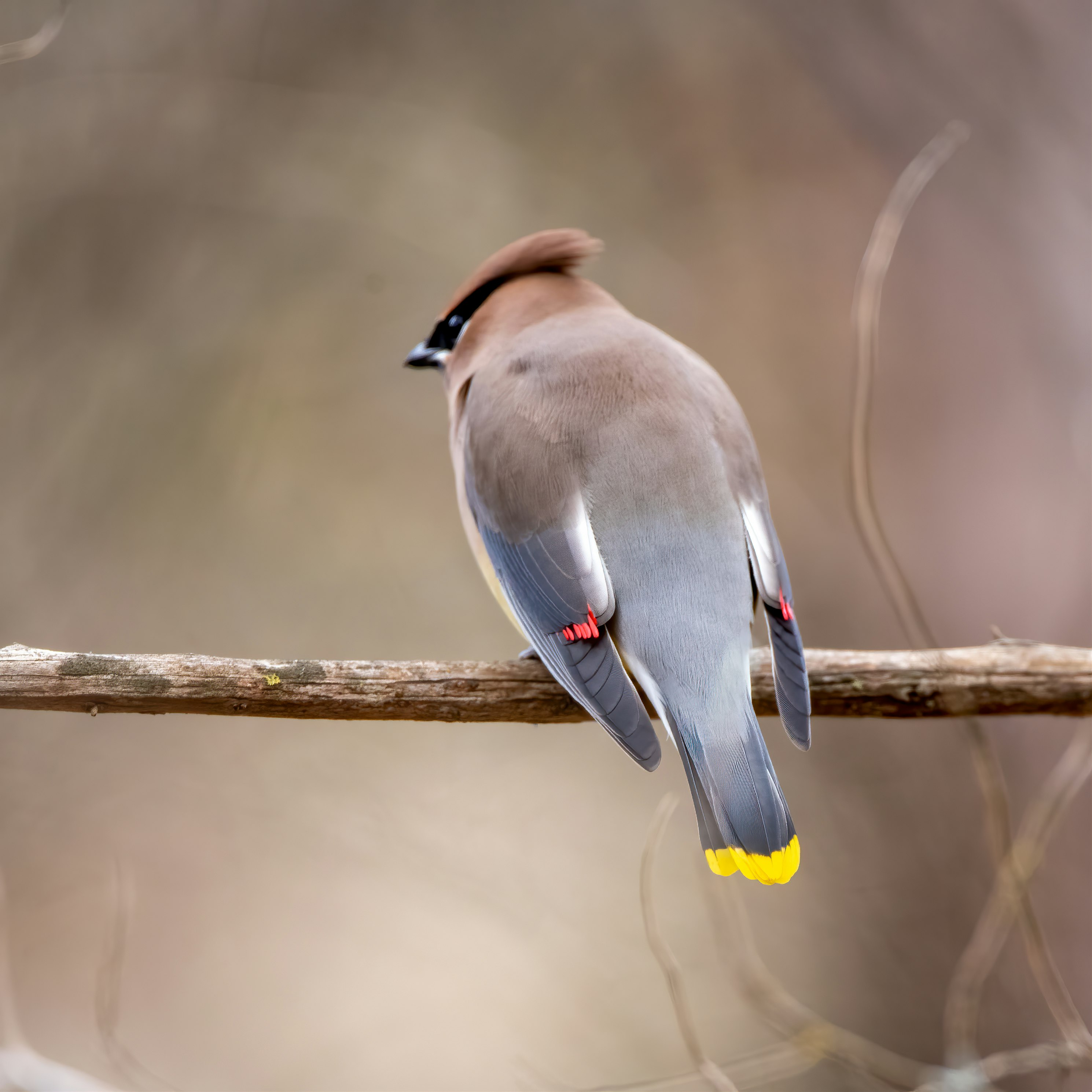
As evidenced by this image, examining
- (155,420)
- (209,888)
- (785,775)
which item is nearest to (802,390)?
(785,775)

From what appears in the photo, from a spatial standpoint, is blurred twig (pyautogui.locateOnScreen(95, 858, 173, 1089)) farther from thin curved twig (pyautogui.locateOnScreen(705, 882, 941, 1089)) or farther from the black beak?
the black beak

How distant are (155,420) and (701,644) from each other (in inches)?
112

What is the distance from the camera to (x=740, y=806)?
1.62 metres

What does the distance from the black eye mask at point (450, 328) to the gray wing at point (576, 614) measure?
2.74 ft

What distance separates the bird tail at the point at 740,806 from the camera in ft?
5.24

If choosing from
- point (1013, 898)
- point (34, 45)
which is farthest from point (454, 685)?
point (34, 45)

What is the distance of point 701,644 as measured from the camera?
1782 mm

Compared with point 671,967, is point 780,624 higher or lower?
higher

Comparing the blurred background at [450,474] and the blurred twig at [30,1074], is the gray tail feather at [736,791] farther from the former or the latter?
the blurred background at [450,474]

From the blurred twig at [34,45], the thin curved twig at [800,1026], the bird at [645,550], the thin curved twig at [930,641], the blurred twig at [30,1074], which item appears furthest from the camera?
the blurred twig at [34,45]

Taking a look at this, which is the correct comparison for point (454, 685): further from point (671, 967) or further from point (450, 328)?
point (450, 328)

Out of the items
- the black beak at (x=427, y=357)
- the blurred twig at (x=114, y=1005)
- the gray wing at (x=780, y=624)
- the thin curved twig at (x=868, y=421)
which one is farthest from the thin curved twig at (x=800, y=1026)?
the black beak at (x=427, y=357)

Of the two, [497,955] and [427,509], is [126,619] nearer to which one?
[427,509]

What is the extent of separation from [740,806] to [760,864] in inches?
3.5
